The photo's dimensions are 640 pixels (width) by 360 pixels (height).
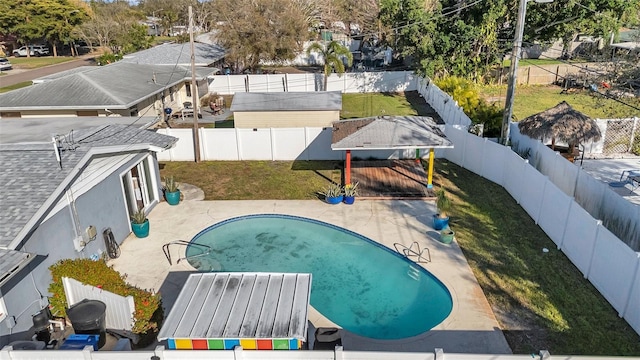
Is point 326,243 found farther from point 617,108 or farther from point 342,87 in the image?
point 342,87

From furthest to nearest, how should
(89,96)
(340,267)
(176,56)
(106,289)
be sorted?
(176,56) → (89,96) → (340,267) → (106,289)

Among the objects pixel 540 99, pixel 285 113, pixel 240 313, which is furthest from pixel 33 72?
pixel 240 313

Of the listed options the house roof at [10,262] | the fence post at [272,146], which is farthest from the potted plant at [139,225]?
the fence post at [272,146]

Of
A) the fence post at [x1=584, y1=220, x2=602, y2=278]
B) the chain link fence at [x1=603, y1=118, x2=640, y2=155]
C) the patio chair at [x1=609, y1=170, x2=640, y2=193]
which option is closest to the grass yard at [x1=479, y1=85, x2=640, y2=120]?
the chain link fence at [x1=603, y1=118, x2=640, y2=155]

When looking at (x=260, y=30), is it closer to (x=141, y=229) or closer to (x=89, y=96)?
(x=89, y=96)

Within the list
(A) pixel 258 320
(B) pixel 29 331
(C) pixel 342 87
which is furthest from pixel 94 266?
(C) pixel 342 87
